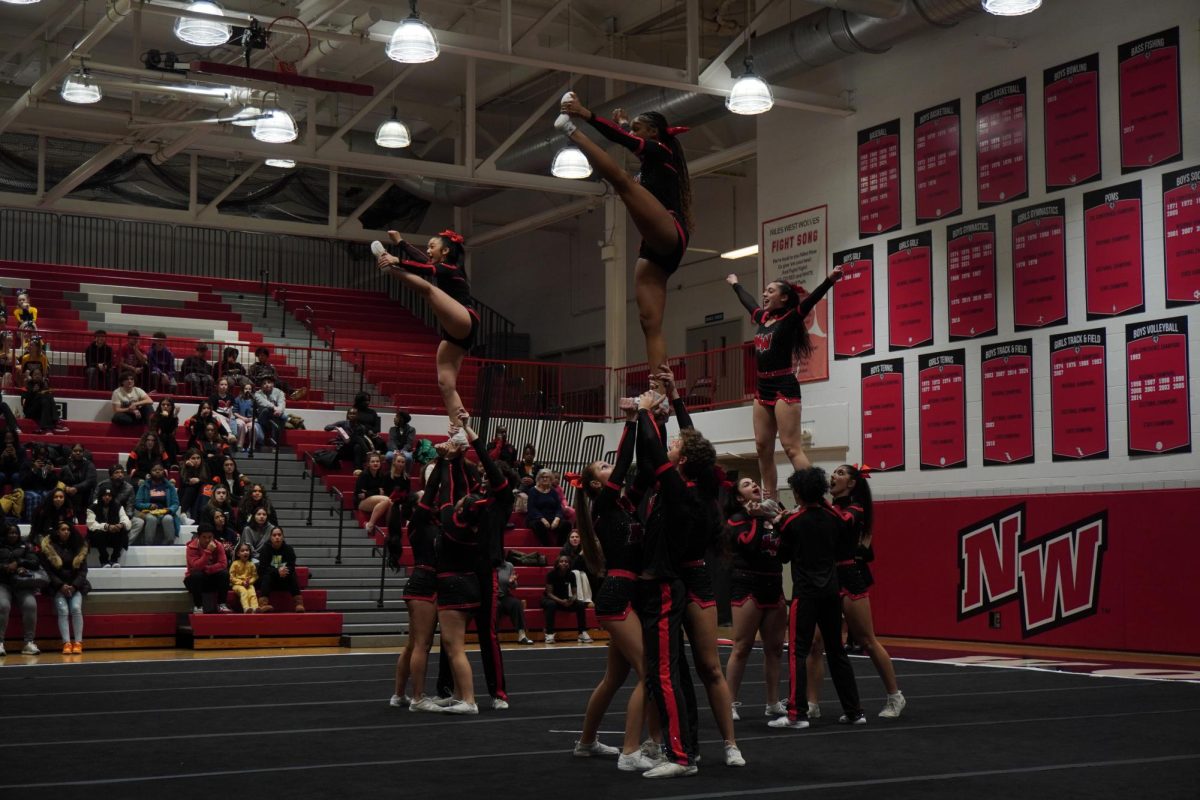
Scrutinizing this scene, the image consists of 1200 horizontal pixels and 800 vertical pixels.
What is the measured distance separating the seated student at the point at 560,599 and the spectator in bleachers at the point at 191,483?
4689 mm

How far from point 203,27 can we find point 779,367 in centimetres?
760

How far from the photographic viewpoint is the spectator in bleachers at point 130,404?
18.8 metres

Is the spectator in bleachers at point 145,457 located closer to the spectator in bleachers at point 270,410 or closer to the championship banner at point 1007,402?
the spectator in bleachers at point 270,410

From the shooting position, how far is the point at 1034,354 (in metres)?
15.4

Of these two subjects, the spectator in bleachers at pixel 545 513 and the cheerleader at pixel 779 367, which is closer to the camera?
the cheerleader at pixel 779 367

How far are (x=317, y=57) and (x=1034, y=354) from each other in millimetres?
11892

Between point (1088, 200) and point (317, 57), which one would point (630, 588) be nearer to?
point (1088, 200)

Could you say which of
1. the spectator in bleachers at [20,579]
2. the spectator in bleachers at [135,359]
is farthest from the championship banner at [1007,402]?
the spectator in bleachers at [135,359]

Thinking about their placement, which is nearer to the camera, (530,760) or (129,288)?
(530,760)

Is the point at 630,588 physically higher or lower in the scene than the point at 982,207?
lower

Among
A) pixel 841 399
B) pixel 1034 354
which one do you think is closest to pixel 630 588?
pixel 1034 354

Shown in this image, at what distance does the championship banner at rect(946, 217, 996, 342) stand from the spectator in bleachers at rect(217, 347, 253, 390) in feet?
35.8

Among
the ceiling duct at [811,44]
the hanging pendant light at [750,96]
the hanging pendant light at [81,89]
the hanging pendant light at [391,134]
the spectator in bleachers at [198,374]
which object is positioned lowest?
the spectator in bleachers at [198,374]

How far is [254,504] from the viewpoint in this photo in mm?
16203
